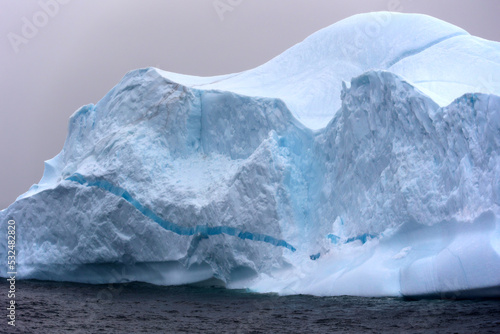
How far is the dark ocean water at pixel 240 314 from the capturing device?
5.76 m

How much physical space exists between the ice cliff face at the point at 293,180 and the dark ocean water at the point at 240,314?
47 cm

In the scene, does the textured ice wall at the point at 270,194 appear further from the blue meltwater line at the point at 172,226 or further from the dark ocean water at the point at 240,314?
the dark ocean water at the point at 240,314

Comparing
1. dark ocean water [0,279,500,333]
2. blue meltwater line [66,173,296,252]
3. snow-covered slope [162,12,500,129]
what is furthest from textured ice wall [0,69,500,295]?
snow-covered slope [162,12,500,129]

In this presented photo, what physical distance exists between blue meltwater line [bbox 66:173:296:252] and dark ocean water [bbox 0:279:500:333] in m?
0.85

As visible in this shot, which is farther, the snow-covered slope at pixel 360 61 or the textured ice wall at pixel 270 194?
the snow-covered slope at pixel 360 61

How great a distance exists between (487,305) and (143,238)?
19.2 feet

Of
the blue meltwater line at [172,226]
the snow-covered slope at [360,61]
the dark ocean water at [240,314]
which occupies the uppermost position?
the snow-covered slope at [360,61]

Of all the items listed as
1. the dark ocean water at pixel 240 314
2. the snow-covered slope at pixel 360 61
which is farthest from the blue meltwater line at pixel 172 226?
the snow-covered slope at pixel 360 61

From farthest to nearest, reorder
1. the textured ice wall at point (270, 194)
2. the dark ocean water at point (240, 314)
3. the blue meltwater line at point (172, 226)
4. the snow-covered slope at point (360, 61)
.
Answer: the snow-covered slope at point (360, 61) < the blue meltwater line at point (172, 226) < the textured ice wall at point (270, 194) < the dark ocean water at point (240, 314)

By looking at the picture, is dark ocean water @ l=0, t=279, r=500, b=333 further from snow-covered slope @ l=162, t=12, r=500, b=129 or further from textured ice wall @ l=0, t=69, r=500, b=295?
snow-covered slope @ l=162, t=12, r=500, b=129

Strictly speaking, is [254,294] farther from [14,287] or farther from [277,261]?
[14,287]

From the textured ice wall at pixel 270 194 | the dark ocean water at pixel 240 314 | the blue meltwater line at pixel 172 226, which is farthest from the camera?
the blue meltwater line at pixel 172 226

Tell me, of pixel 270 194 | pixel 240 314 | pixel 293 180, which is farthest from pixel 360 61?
pixel 240 314

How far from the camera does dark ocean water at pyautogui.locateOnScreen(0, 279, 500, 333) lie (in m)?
5.76
